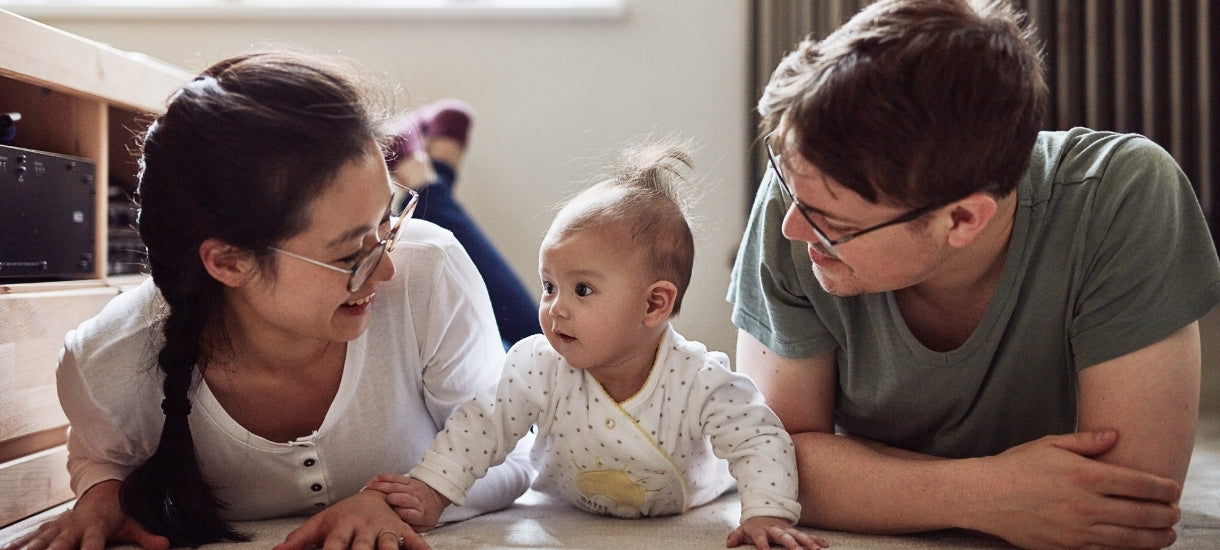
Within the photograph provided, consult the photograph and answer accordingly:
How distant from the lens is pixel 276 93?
3.71 feet

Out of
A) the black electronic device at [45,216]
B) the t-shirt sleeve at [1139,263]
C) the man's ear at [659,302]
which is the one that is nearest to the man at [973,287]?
the t-shirt sleeve at [1139,263]

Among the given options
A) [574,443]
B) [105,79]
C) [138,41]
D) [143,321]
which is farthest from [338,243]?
[138,41]

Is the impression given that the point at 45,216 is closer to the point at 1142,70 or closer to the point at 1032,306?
the point at 1032,306

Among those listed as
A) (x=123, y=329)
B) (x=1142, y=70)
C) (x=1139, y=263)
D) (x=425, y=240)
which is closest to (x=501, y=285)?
(x=425, y=240)

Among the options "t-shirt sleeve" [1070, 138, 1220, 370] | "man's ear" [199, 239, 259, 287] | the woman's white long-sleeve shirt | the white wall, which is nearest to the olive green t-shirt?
"t-shirt sleeve" [1070, 138, 1220, 370]

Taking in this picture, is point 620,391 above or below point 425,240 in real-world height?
below

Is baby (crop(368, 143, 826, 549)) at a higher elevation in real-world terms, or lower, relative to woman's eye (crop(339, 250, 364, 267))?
lower

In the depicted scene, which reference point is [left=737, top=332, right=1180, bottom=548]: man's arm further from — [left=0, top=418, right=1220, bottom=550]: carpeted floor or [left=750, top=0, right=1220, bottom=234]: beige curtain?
[left=750, top=0, right=1220, bottom=234]: beige curtain

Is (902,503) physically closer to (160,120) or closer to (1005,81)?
(1005,81)

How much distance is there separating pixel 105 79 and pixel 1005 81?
130 centimetres

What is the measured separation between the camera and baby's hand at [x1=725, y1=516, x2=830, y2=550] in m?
1.14

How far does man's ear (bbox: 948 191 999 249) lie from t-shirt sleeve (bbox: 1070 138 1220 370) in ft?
0.42

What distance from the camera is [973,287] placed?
123 centimetres

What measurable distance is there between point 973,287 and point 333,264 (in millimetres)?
736
